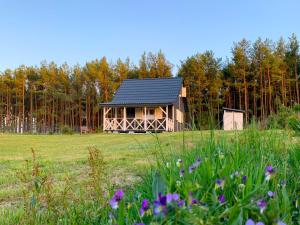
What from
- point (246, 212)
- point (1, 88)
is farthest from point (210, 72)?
point (246, 212)

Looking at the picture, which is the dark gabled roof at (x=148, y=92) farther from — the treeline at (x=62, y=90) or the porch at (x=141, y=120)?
the treeline at (x=62, y=90)

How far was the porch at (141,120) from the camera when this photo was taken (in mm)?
20266

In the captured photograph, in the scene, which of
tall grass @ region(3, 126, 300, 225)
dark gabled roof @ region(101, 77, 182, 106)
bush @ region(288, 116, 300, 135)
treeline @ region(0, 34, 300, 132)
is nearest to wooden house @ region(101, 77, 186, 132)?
dark gabled roof @ region(101, 77, 182, 106)

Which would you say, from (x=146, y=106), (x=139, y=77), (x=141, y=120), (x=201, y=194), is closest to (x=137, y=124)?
(x=141, y=120)

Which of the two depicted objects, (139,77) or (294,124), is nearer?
(294,124)

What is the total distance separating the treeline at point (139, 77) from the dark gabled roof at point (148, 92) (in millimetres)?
4324

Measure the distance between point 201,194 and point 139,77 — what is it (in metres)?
33.8

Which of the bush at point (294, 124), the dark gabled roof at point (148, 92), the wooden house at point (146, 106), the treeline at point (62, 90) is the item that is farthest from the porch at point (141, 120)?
the bush at point (294, 124)

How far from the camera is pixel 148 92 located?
888 inches

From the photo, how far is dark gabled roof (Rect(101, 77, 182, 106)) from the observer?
2098 cm

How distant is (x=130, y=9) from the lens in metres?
14.3

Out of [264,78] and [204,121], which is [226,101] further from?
[204,121]

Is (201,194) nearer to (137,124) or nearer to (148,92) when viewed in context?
(137,124)

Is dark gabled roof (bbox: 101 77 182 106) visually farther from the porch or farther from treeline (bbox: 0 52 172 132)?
treeline (bbox: 0 52 172 132)
